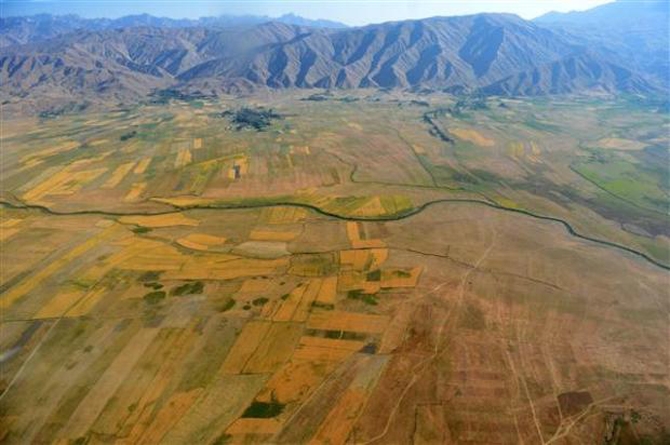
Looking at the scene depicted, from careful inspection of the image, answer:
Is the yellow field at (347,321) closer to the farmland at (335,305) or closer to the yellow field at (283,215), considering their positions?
the farmland at (335,305)

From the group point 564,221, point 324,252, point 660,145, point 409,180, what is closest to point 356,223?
point 324,252

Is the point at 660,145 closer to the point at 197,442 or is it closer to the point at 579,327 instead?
the point at 579,327

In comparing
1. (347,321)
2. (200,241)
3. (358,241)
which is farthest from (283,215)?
(347,321)

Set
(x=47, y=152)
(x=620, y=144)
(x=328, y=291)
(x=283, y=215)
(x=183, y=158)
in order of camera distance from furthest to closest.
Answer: (x=620, y=144)
(x=47, y=152)
(x=183, y=158)
(x=283, y=215)
(x=328, y=291)

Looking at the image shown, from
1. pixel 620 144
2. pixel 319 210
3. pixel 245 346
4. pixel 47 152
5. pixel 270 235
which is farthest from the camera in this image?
pixel 620 144

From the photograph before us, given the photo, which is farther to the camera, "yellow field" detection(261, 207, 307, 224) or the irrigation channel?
the irrigation channel

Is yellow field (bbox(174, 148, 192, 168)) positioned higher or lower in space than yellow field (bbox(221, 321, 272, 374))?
higher

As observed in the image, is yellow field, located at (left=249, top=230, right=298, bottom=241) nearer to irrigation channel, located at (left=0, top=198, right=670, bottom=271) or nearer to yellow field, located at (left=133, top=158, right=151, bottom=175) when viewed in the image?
irrigation channel, located at (left=0, top=198, right=670, bottom=271)

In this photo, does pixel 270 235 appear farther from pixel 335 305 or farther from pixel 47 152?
pixel 47 152

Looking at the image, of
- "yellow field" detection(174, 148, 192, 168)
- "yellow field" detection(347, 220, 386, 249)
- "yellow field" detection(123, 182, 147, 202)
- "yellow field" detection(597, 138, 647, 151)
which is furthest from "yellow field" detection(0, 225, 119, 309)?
"yellow field" detection(597, 138, 647, 151)
